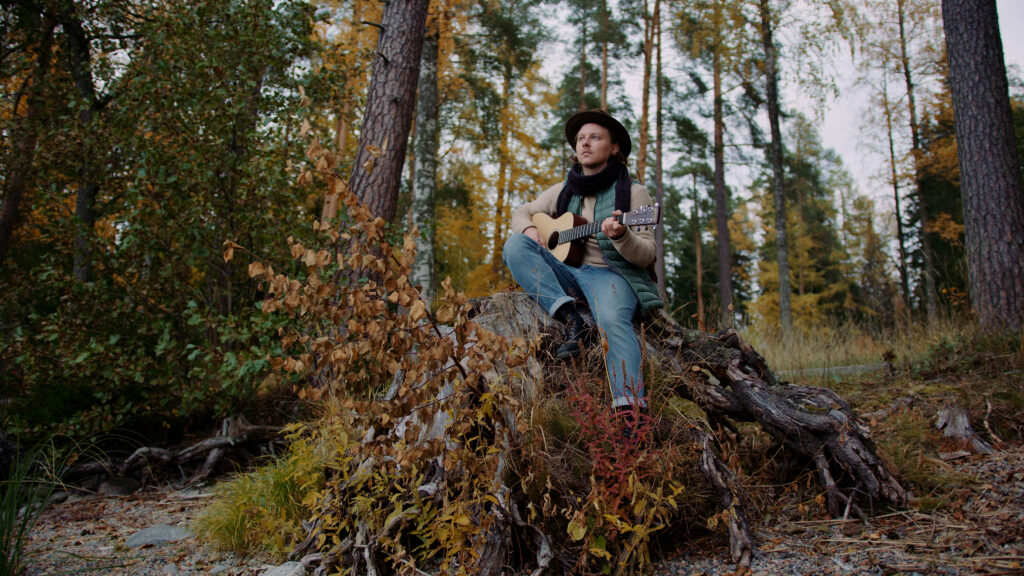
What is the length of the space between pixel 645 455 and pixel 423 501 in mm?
922

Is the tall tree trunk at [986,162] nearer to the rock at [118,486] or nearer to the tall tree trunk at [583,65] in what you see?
the rock at [118,486]

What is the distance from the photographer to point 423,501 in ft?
7.63

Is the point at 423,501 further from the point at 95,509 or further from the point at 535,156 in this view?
the point at 535,156

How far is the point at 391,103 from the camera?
4465 mm

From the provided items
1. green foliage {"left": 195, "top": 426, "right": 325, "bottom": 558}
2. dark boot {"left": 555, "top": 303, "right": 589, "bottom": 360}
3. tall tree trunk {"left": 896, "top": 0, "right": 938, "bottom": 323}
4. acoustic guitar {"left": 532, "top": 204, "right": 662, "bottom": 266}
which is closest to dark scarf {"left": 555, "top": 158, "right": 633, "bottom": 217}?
acoustic guitar {"left": 532, "top": 204, "right": 662, "bottom": 266}

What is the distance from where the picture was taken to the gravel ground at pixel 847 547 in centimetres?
194

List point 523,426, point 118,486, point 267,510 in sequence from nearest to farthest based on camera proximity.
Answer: point 523,426 < point 267,510 < point 118,486

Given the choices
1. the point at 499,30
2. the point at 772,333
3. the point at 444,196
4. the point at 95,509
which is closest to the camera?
the point at 95,509

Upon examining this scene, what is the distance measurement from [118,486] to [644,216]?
4037 millimetres

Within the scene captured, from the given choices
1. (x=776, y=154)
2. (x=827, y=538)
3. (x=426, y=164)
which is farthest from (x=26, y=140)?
(x=776, y=154)

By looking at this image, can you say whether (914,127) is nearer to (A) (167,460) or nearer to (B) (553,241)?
(B) (553,241)

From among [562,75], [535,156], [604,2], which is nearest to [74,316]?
[535,156]

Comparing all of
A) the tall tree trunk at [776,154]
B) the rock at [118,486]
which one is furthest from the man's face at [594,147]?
the tall tree trunk at [776,154]

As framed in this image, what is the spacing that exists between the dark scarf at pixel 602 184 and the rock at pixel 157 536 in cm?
278
